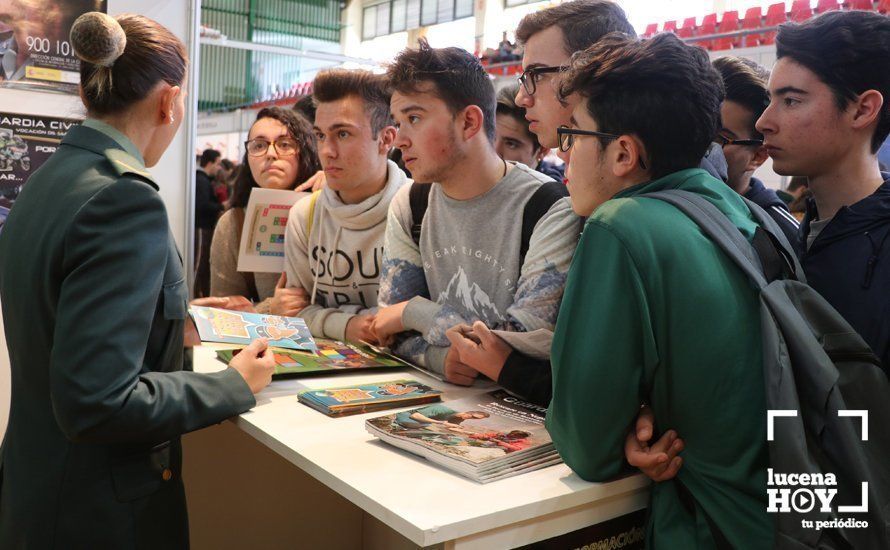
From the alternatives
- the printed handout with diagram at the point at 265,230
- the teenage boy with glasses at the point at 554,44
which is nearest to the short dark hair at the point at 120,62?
the teenage boy with glasses at the point at 554,44

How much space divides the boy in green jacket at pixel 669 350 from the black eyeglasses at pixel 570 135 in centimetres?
7

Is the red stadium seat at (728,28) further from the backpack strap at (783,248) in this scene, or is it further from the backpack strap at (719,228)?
the backpack strap at (719,228)

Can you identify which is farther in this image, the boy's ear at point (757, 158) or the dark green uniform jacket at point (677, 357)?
the boy's ear at point (757, 158)

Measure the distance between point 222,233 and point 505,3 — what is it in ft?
34.9

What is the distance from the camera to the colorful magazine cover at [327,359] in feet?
6.50

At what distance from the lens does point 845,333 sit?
1278mm

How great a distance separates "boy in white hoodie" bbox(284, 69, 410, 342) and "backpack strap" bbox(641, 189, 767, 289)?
4.37 feet

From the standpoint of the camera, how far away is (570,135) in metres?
1.46

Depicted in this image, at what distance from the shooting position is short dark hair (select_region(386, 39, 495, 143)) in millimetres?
2107

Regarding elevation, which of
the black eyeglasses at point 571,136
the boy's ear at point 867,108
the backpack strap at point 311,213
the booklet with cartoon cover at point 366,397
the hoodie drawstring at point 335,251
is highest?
the boy's ear at point 867,108

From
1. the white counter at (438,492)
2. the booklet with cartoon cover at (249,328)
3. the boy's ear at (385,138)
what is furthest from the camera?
the boy's ear at (385,138)

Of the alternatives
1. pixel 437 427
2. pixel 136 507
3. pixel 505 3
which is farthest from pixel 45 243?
pixel 505 3

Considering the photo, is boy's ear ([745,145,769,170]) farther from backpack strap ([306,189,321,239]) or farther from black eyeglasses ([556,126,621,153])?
backpack strap ([306,189,321,239])

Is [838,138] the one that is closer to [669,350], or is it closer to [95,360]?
[669,350]
